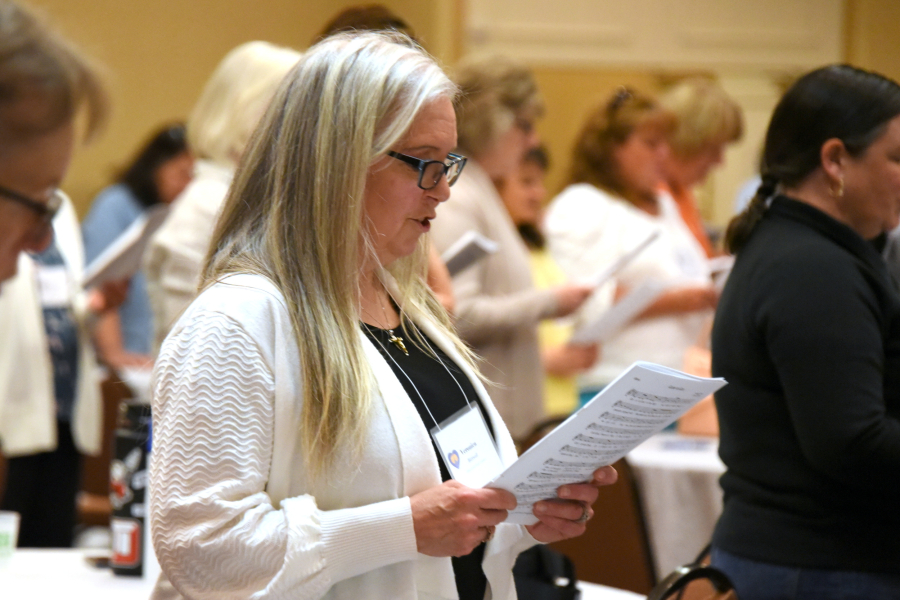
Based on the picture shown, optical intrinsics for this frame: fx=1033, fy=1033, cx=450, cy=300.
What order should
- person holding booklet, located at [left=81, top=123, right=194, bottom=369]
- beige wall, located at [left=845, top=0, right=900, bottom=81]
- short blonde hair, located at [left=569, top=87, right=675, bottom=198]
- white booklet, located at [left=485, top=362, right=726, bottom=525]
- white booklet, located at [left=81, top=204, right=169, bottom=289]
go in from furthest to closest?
1. beige wall, located at [left=845, top=0, right=900, bottom=81]
2. person holding booklet, located at [left=81, top=123, right=194, bottom=369]
3. short blonde hair, located at [left=569, top=87, right=675, bottom=198]
4. white booklet, located at [left=81, top=204, right=169, bottom=289]
5. white booklet, located at [left=485, top=362, right=726, bottom=525]

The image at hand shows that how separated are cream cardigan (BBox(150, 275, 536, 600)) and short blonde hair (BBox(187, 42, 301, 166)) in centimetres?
128

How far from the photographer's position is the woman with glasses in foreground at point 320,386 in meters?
1.16

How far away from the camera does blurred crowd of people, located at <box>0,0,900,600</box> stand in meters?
1.17

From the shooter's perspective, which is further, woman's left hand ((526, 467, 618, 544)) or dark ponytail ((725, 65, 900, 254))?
dark ponytail ((725, 65, 900, 254))

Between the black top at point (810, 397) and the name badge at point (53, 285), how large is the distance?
220cm

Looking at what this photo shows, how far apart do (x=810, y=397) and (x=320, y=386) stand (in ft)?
2.76

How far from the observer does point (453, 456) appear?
1.32 m

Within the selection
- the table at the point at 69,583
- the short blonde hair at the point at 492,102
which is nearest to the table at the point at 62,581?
the table at the point at 69,583

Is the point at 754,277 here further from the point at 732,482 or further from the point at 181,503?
the point at 181,503

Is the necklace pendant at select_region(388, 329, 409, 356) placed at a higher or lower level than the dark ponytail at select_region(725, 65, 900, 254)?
lower

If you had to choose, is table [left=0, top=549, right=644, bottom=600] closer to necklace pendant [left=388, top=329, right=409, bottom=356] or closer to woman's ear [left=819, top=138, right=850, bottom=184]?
necklace pendant [left=388, top=329, right=409, bottom=356]

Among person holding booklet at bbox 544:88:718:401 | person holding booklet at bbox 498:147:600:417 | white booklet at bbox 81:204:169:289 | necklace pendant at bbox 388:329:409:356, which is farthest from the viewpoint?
person holding booklet at bbox 544:88:718:401

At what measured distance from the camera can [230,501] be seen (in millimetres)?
1148

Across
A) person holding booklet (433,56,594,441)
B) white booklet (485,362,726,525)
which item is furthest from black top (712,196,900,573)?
person holding booklet (433,56,594,441)
